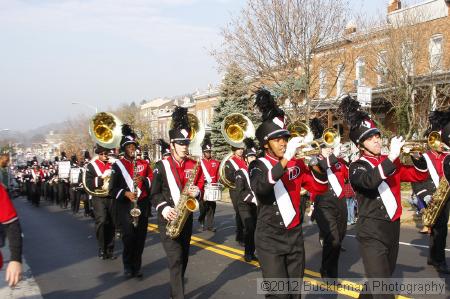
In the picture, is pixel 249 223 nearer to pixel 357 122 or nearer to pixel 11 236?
pixel 357 122

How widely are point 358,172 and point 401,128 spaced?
1931 cm

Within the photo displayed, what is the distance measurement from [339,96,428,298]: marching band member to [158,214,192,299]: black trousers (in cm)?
223

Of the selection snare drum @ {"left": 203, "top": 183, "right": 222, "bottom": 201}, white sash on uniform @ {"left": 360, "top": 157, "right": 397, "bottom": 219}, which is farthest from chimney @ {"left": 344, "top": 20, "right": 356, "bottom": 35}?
white sash on uniform @ {"left": 360, "top": 157, "right": 397, "bottom": 219}

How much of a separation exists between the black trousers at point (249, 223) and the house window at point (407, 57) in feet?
→ 48.2

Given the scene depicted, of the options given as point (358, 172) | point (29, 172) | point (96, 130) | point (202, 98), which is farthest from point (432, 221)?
point (202, 98)

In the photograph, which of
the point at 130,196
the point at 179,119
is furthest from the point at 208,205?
the point at 179,119

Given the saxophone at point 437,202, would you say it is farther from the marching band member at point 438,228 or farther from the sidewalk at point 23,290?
the sidewalk at point 23,290

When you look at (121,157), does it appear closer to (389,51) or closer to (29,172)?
(389,51)

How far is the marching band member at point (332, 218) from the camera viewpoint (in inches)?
291

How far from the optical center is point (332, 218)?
7.61 metres

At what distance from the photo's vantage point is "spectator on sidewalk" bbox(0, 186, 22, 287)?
4.07 metres

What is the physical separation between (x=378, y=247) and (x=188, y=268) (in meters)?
4.50

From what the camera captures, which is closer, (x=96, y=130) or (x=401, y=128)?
(x=96, y=130)

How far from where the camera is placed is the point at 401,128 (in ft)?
76.2
